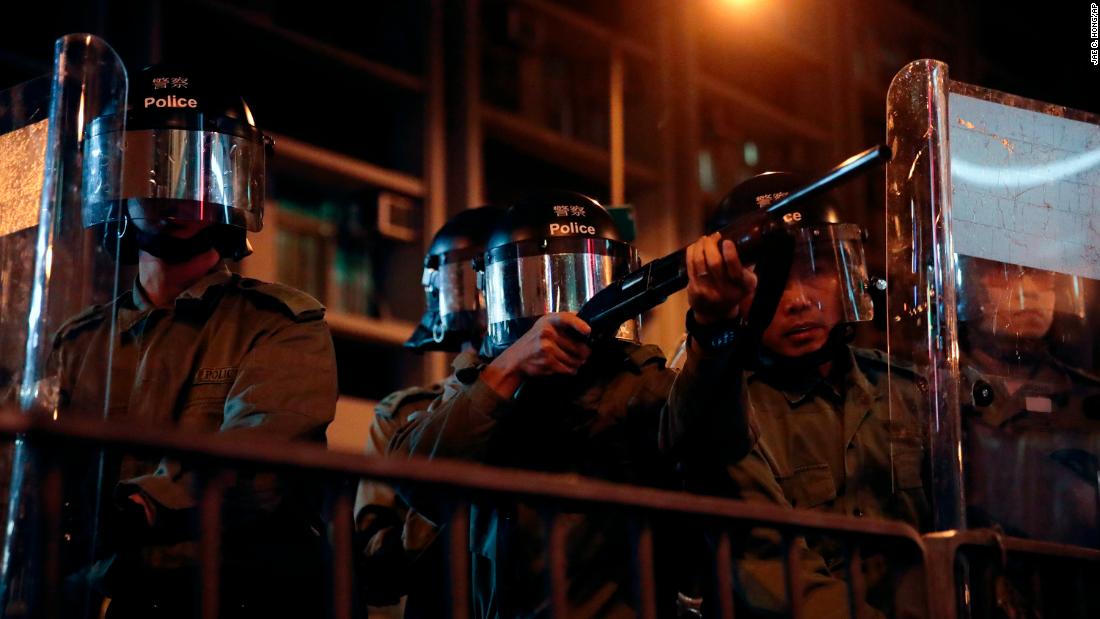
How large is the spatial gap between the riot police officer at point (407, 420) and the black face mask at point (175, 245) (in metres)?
0.48

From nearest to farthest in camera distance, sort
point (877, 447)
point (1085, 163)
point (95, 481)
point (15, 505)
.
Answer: point (15, 505) < point (95, 481) < point (1085, 163) < point (877, 447)

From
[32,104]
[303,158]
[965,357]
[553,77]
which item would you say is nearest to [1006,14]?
[553,77]

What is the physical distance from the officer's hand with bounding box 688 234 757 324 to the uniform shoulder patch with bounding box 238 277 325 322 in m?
0.56

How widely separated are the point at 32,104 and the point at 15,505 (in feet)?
1.98

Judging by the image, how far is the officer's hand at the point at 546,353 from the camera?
1.69 metres

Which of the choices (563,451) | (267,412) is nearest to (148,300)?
(267,412)

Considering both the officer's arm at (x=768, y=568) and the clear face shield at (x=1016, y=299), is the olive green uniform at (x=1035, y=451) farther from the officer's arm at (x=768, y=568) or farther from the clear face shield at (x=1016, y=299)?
the officer's arm at (x=768, y=568)

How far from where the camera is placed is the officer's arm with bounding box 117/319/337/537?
4.93 ft

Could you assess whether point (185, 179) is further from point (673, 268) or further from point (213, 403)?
point (673, 268)

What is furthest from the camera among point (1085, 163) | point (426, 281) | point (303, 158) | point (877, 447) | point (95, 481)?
point (303, 158)

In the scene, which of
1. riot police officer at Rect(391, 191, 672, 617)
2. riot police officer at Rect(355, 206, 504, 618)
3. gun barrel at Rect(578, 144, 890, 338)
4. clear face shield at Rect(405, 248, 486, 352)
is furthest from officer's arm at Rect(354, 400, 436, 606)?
gun barrel at Rect(578, 144, 890, 338)

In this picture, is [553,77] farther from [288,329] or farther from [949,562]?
[949,562]

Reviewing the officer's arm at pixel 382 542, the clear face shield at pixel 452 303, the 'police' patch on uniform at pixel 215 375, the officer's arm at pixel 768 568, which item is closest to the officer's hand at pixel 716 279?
the officer's arm at pixel 768 568

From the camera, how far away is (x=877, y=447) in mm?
1848
